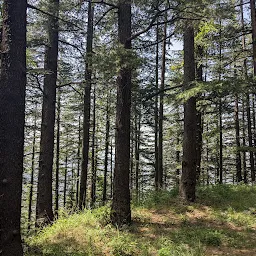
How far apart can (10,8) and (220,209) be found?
7544 millimetres

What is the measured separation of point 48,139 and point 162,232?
490 cm

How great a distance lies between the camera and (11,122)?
4.39 metres

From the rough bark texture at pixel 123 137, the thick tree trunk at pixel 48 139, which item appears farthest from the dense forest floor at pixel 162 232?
the thick tree trunk at pixel 48 139

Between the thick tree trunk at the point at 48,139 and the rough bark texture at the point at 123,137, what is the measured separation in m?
2.54

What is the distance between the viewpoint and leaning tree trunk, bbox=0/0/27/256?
13.9ft

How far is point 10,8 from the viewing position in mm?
4527

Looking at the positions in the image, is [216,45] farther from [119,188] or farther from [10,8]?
[10,8]

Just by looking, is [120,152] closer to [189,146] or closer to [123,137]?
[123,137]

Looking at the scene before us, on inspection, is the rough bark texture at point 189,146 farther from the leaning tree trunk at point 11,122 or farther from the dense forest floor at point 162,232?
the leaning tree trunk at point 11,122

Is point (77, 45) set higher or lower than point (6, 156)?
higher

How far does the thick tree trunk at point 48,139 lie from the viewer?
869 cm

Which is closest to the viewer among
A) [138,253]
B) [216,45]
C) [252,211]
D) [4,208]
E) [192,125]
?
[4,208]

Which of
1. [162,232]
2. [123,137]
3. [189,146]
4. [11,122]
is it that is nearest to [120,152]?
[123,137]

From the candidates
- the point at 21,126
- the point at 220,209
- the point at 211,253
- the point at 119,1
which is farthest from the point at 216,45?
the point at 21,126
